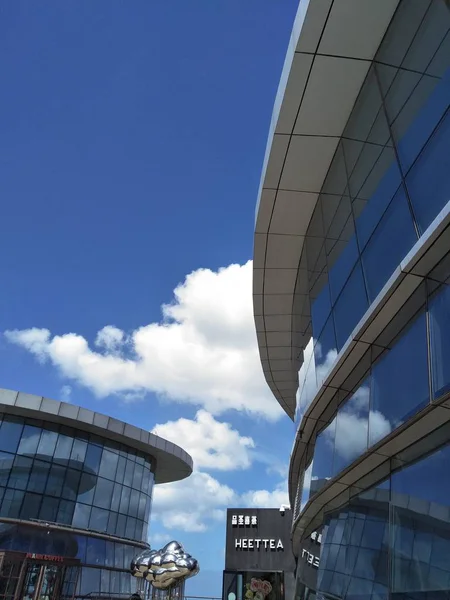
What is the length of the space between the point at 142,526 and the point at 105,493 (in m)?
5.09

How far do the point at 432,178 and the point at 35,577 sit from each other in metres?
25.4

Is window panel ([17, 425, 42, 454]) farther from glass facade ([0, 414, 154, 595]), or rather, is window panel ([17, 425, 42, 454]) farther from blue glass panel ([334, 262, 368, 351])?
blue glass panel ([334, 262, 368, 351])

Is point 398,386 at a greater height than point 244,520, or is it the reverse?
point 244,520

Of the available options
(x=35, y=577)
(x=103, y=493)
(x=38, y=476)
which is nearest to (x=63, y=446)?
(x=38, y=476)

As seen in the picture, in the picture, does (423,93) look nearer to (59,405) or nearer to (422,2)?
(422,2)

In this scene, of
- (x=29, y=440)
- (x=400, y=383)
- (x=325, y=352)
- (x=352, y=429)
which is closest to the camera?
(x=400, y=383)

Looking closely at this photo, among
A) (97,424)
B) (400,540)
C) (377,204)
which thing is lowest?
(400,540)

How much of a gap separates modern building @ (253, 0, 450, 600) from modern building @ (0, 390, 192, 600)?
54.5 ft

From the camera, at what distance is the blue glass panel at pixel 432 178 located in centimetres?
600

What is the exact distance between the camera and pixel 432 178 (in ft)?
20.7

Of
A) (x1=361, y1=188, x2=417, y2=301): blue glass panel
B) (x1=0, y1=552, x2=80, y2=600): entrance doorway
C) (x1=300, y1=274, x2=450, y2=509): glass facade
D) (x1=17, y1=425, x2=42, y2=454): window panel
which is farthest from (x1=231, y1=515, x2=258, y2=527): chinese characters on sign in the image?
(x1=361, y1=188, x2=417, y2=301): blue glass panel

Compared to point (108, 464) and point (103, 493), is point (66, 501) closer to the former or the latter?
point (103, 493)

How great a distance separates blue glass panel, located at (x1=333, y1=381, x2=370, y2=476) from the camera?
303 inches

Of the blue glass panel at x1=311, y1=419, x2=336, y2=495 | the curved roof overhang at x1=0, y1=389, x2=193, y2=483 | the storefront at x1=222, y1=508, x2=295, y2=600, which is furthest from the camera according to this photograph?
the storefront at x1=222, y1=508, x2=295, y2=600
